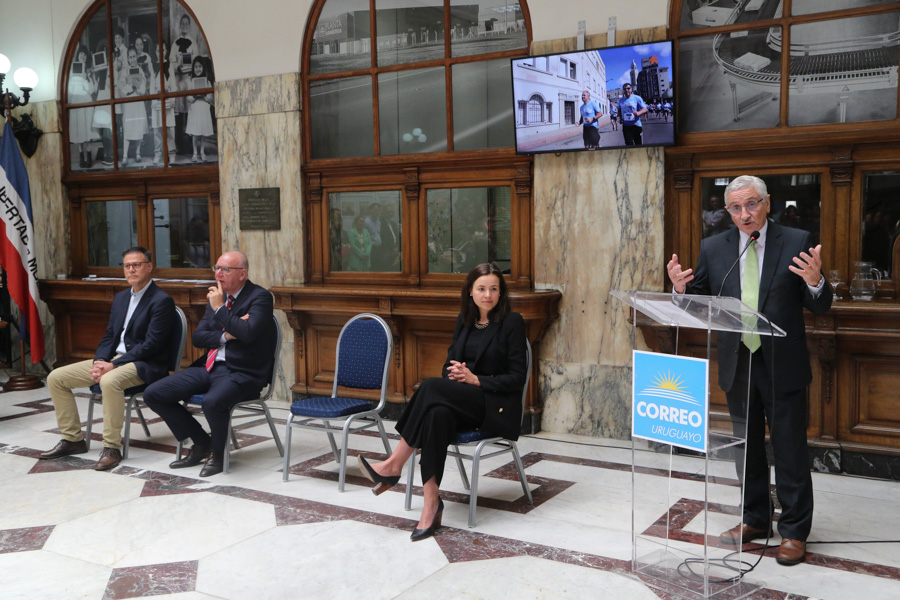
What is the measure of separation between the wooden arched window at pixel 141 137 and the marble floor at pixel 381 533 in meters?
3.02

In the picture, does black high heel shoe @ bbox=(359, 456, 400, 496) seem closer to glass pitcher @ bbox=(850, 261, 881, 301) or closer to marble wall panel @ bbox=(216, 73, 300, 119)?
glass pitcher @ bbox=(850, 261, 881, 301)

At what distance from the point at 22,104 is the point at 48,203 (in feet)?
3.34

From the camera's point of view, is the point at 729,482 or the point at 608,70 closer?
the point at 729,482

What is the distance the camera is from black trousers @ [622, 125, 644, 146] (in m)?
5.31

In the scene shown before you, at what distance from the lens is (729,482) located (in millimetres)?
3117

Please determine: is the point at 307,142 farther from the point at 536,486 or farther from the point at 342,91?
the point at 536,486

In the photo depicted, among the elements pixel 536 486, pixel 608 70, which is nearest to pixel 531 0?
pixel 608 70

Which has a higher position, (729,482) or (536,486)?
A: (729,482)

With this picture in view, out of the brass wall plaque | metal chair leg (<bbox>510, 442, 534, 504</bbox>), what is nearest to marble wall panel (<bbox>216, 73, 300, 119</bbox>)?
the brass wall plaque

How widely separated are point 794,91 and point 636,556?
10.5 feet

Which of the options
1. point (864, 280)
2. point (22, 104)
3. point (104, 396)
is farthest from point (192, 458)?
point (22, 104)

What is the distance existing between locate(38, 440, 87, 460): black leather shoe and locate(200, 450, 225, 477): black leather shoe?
1.07 m

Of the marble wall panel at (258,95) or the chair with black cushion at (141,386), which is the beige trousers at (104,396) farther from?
the marble wall panel at (258,95)

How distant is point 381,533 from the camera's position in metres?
3.87
